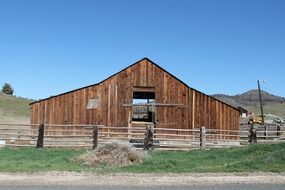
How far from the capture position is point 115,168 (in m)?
17.6

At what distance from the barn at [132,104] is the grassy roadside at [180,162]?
911 cm

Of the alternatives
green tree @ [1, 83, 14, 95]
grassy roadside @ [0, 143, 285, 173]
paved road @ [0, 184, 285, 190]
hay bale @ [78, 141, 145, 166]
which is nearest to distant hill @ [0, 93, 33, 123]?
green tree @ [1, 83, 14, 95]

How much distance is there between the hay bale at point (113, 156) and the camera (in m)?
18.6

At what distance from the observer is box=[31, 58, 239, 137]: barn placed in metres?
31.4

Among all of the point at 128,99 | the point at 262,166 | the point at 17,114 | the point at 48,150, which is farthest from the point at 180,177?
the point at 17,114

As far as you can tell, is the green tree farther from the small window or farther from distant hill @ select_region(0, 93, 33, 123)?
the small window

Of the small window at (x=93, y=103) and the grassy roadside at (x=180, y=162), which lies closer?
the grassy roadside at (x=180, y=162)

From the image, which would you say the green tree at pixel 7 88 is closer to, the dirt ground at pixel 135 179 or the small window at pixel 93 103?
the small window at pixel 93 103

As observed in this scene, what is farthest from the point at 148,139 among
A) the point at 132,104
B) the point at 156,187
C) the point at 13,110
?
the point at 13,110

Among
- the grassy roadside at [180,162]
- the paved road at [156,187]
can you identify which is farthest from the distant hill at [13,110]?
the paved road at [156,187]

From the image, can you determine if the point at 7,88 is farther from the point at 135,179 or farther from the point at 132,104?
the point at 135,179

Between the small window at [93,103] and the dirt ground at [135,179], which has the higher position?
the small window at [93,103]

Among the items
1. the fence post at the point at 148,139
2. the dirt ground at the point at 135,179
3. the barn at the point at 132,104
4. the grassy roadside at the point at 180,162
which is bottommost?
the dirt ground at the point at 135,179

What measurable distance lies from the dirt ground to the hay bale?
7.40ft
